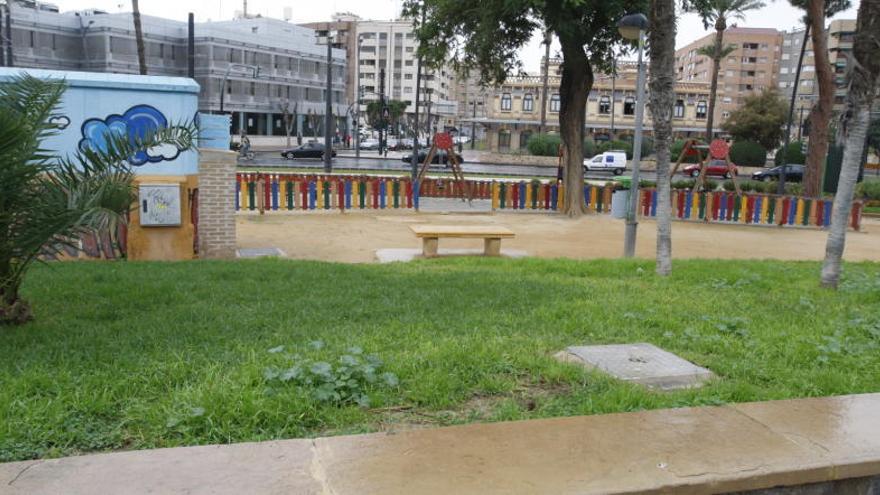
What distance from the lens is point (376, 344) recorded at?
5.28 m

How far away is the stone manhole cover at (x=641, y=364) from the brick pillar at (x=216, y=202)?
794 centimetres

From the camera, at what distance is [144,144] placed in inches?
246

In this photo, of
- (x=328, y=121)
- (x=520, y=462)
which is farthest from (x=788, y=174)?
(x=520, y=462)

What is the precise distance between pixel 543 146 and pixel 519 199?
40544 mm

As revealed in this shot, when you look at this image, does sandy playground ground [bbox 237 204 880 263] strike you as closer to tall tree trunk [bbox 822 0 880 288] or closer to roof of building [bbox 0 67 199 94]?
roof of building [bbox 0 67 199 94]

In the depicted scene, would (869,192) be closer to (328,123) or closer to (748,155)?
(328,123)

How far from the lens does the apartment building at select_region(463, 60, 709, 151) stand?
80.9 metres

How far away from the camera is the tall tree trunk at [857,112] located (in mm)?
8211

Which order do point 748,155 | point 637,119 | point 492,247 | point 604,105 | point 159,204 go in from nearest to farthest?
1. point 159,204
2. point 637,119
3. point 492,247
4. point 748,155
5. point 604,105

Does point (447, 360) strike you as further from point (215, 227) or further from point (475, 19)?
point (475, 19)

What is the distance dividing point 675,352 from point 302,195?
47.5 feet

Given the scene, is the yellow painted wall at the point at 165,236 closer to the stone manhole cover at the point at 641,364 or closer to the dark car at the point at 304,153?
the stone manhole cover at the point at 641,364

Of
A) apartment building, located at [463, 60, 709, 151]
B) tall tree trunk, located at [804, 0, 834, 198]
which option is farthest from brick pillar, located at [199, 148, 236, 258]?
apartment building, located at [463, 60, 709, 151]

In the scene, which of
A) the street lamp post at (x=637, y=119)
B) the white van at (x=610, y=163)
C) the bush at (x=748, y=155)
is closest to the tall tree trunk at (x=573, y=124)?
the street lamp post at (x=637, y=119)
